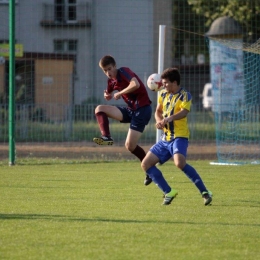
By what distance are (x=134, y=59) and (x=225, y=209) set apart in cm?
964

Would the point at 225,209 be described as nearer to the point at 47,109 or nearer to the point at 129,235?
the point at 129,235

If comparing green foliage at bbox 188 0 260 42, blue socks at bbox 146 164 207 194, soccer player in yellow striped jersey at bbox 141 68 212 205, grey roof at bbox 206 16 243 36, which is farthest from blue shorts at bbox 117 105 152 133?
green foliage at bbox 188 0 260 42

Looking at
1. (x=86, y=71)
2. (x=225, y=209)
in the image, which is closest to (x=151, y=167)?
(x=225, y=209)

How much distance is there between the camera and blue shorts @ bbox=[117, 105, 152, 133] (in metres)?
10.7

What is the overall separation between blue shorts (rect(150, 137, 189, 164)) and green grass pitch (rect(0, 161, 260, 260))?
590mm

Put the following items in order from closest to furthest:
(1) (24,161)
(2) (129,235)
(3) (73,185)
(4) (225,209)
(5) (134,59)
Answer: (2) (129,235)
(4) (225,209)
(3) (73,185)
(1) (24,161)
(5) (134,59)

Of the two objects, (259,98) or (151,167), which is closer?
(151,167)

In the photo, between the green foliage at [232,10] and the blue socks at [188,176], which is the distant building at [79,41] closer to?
the green foliage at [232,10]

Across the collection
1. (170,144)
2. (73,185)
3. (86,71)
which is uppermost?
(86,71)

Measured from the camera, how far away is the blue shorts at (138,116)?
1070 centimetres

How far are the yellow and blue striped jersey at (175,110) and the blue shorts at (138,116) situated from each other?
1776mm

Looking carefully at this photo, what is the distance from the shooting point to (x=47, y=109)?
18.6 meters

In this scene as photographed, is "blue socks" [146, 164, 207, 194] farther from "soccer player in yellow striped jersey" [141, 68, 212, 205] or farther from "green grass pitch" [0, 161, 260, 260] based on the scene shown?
"green grass pitch" [0, 161, 260, 260]

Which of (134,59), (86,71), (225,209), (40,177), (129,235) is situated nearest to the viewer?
(129,235)
